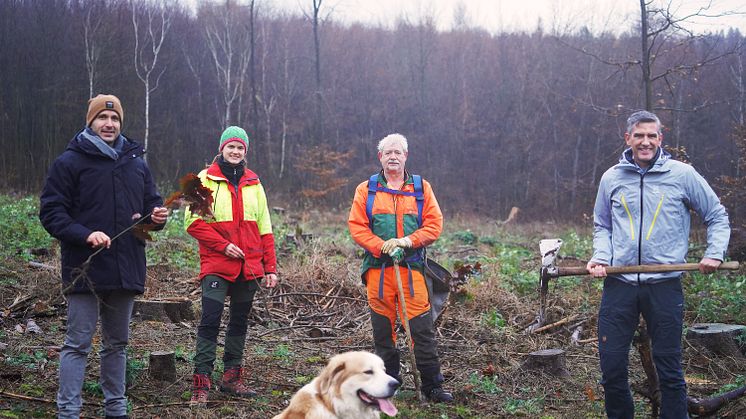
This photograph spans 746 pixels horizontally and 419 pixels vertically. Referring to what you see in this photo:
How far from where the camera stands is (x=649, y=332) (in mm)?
4004

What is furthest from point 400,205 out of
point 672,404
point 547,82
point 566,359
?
point 547,82

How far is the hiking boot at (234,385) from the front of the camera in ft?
16.0

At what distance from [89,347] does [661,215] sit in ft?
12.1

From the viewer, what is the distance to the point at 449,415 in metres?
4.88

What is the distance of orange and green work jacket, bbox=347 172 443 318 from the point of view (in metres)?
4.98

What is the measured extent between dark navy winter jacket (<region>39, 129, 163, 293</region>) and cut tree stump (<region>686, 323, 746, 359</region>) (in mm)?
5586

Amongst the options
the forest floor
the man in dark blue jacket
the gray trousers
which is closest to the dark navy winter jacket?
the man in dark blue jacket

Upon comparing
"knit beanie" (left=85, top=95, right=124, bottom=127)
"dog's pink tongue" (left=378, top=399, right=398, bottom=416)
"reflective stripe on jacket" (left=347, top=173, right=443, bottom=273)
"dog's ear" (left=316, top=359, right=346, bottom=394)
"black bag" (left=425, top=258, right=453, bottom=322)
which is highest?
"knit beanie" (left=85, top=95, right=124, bottom=127)

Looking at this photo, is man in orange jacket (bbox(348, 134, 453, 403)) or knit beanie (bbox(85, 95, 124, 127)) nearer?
knit beanie (bbox(85, 95, 124, 127))

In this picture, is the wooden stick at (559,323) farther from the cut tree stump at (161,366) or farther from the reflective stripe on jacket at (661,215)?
the cut tree stump at (161,366)

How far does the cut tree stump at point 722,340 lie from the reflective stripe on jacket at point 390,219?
3437 mm

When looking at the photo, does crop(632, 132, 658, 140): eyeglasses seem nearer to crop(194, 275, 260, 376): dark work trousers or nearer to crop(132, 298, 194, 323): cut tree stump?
crop(194, 275, 260, 376): dark work trousers

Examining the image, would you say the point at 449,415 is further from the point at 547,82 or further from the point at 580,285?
the point at 547,82

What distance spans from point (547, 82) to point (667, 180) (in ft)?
124
